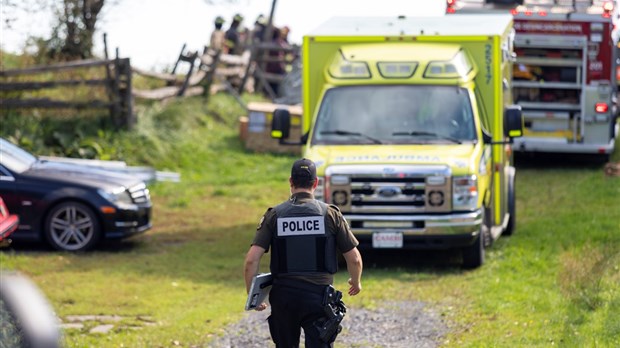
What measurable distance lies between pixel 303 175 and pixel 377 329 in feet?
10.7

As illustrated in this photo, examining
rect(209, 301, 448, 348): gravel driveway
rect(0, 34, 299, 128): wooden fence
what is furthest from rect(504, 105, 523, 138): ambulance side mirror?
rect(0, 34, 299, 128): wooden fence

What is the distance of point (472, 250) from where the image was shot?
12906 mm

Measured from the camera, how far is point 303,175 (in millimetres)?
7043

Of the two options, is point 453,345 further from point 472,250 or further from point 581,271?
point 472,250

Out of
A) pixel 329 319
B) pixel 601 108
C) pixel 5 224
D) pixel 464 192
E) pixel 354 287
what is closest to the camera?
pixel 329 319

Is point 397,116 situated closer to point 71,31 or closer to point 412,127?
point 412,127

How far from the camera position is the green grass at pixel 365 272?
9.84 m

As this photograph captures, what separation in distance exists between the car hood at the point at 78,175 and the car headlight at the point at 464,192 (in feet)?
14.4

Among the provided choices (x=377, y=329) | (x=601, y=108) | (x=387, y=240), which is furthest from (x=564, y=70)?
(x=377, y=329)

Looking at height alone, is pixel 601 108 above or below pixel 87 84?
below

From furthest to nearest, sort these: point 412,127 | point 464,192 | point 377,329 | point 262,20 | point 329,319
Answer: point 262,20 → point 412,127 → point 464,192 → point 377,329 → point 329,319

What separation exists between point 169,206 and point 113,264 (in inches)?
184

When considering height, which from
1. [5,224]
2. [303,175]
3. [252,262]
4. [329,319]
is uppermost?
[303,175]

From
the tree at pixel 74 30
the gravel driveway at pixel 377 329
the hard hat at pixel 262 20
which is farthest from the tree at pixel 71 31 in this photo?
the gravel driveway at pixel 377 329
